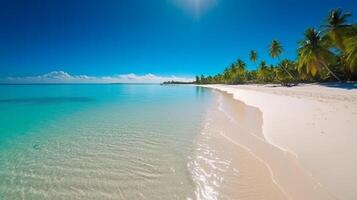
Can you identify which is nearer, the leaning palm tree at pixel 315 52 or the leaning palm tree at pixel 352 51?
the leaning palm tree at pixel 352 51

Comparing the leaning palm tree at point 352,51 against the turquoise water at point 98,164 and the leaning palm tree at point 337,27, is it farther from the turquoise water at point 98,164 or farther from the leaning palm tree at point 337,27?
the turquoise water at point 98,164

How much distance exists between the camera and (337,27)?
31.5m

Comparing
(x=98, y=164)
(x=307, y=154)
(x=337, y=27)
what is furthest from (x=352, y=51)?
(x=98, y=164)

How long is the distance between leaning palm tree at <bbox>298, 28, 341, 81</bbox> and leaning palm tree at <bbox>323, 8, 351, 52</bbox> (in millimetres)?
1921

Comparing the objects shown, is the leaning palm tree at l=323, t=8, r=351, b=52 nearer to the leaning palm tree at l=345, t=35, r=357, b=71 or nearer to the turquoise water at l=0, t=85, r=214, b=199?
the leaning palm tree at l=345, t=35, r=357, b=71

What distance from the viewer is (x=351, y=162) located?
4.65m

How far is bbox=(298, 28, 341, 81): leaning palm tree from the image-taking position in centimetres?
3369

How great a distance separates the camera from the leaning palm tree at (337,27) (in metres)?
31.2

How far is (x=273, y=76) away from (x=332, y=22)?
37047 millimetres

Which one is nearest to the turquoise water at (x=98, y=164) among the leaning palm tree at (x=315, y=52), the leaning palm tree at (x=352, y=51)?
the leaning palm tree at (x=352, y=51)

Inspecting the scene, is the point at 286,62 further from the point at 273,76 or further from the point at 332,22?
the point at 332,22

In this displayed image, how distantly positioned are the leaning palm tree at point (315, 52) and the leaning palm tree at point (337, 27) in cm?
192

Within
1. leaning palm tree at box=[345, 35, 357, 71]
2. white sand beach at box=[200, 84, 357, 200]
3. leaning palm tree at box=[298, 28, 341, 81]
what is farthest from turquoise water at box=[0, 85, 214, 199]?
leaning palm tree at box=[298, 28, 341, 81]

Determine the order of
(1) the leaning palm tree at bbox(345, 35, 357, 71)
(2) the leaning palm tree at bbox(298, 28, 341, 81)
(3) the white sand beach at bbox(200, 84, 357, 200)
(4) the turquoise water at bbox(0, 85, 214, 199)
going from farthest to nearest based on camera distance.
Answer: (2) the leaning palm tree at bbox(298, 28, 341, 81) < (1) the leaning palm tree at bbox(345, 35, 357, 71) < (4) the turquoise water at bbox(0, 85, 214, 199) < (3) the white sand beach at bbox(200, 84, 357, 200)
